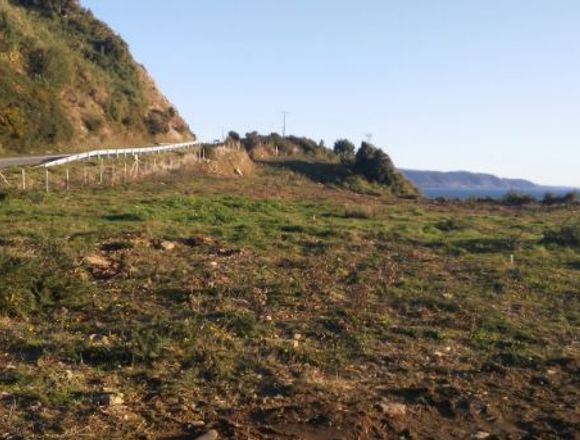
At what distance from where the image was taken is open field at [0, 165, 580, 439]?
21.2 feet

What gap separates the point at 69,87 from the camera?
5422cm

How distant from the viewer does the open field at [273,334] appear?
21.2 ft

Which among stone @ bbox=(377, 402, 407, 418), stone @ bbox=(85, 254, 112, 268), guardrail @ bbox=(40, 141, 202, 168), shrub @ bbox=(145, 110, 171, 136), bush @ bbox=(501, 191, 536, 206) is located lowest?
bush @ bbox=(501, 191, 536, 206)

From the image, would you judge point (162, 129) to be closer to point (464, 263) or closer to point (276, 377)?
point (464, 263)

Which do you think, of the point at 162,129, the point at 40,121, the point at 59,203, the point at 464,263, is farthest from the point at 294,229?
the point at 162,129

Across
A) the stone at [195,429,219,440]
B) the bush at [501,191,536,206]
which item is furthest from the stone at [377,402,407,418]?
the bush at [501,191,536,206]

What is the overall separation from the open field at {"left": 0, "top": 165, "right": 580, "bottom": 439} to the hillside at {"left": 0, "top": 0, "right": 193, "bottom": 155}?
2850 cm

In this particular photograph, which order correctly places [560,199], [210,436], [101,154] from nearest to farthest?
[210,436] < [101,154] < [560,199]

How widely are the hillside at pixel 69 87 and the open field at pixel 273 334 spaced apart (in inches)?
1122

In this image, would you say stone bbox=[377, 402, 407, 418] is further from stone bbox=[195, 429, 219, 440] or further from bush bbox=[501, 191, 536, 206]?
bush bbox=[501, 191, 536, 206]

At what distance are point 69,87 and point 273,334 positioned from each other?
4868 cm

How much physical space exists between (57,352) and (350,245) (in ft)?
30.2

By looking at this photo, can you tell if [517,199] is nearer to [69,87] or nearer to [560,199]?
[560,199]

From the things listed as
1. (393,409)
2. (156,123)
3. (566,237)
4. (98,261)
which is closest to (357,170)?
(156,123)
